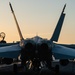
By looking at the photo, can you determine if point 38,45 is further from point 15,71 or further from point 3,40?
point 3,40

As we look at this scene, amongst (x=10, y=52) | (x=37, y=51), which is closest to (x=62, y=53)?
(x=37, y=51)

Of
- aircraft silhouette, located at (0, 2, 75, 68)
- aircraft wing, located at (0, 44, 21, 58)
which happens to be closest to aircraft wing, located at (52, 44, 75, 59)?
aircraft silhouette, located at (0, 2, 75, 68)

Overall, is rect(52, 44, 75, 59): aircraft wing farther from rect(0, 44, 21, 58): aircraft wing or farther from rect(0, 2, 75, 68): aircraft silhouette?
rect(0, 44, 21, 58): aircraft wing

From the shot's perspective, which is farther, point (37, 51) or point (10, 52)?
point (37, 51)

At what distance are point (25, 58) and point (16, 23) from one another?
3.95 meters

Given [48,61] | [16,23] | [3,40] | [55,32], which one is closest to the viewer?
[48,61]

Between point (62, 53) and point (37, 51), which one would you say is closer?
point (62, 53)

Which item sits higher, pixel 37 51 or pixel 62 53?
pixel 37 51

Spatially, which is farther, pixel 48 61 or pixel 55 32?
pixel 55 32

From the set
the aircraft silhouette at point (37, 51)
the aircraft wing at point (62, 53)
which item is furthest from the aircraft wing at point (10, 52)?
the aircraft wing at point (62, 53)

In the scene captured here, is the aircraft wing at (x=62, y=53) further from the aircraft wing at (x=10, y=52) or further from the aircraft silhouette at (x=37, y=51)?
the aircraft wing at (x=10, y=52)

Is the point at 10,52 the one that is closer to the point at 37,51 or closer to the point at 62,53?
the point at 37,51

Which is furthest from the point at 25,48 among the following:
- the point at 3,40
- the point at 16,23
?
the point at 3,40

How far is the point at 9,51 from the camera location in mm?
21156
